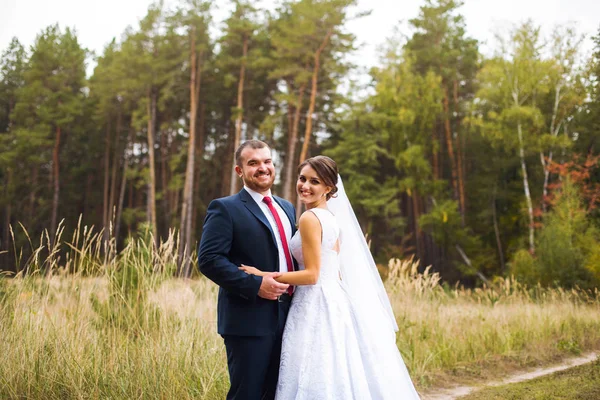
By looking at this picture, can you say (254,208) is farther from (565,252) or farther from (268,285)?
(565,252)

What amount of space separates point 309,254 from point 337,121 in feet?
69.9

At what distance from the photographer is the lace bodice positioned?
2.66 meters

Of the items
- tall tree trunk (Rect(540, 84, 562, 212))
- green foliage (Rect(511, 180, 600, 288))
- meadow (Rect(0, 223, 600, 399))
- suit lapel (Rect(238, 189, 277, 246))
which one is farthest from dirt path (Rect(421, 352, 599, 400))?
tall tree trunk (Rect(540, 84, 562, 212))

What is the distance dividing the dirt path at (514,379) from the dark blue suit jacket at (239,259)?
300cm

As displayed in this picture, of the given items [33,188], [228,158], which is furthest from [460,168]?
[33,188]

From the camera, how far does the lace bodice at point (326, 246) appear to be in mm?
2664

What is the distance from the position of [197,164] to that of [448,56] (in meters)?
13.9

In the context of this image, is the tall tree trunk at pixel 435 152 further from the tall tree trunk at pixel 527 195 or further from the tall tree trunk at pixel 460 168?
the tall tree trunk at pixel 527 195

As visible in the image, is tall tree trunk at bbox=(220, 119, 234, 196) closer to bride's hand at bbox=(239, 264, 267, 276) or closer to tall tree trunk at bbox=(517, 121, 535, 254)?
tall tree trunk at bbox=(517, 121, 535, 254)

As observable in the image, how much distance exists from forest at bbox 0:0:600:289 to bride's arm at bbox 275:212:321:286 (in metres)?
13.6

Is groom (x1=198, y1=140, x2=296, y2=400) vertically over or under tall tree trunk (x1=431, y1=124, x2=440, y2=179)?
under

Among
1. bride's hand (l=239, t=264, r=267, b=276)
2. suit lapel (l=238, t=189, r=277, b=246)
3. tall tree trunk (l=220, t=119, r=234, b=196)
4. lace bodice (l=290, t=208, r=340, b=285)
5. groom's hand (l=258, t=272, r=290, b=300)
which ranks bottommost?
groom's hand (l=258, t=272, r=290, b=300)

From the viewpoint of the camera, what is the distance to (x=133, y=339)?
4.18 metres

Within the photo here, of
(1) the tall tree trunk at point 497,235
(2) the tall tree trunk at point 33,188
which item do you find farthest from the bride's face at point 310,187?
(2) the tall tree trunk at point 33,188
